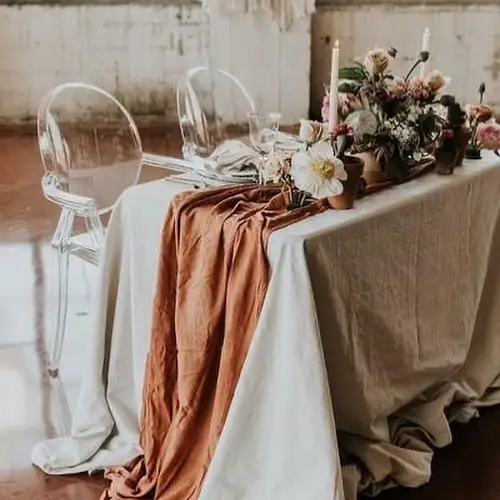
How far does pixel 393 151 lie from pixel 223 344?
0.73 meters

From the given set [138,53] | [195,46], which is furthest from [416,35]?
[138,53]

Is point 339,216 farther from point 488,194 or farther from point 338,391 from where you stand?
point 488,194

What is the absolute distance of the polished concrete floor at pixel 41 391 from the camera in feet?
8.46

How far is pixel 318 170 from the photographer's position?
224cm

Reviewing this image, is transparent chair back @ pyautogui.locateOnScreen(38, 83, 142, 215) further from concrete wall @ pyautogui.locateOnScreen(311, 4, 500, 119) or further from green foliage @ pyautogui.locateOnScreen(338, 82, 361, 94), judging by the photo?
concrete wall @ pyautogui.locateOnScreen(311, 4, 500, 119)

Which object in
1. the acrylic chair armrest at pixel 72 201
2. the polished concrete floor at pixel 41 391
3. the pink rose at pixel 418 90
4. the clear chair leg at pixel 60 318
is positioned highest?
the pink rose at pixel 418 90

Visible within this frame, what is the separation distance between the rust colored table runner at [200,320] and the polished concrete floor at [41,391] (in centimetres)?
31

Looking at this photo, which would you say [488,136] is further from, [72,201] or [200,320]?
[72,201]

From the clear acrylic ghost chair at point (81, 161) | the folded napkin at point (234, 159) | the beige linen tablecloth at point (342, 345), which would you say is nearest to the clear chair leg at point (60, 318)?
the clear acrylic ghost chair at point (81, 161)

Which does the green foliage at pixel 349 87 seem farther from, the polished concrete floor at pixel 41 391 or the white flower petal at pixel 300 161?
the polished concrete floor at pixel 41 391

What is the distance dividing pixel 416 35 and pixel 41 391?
16.3ft

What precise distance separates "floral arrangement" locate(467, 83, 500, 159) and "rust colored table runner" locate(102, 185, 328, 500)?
2.55 feet

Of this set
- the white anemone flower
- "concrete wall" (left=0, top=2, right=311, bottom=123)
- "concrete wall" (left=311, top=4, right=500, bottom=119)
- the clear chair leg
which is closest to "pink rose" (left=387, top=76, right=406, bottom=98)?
the white anemone flower

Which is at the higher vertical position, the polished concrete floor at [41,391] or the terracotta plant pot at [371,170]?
the terracotta plant pot at [371,170]
